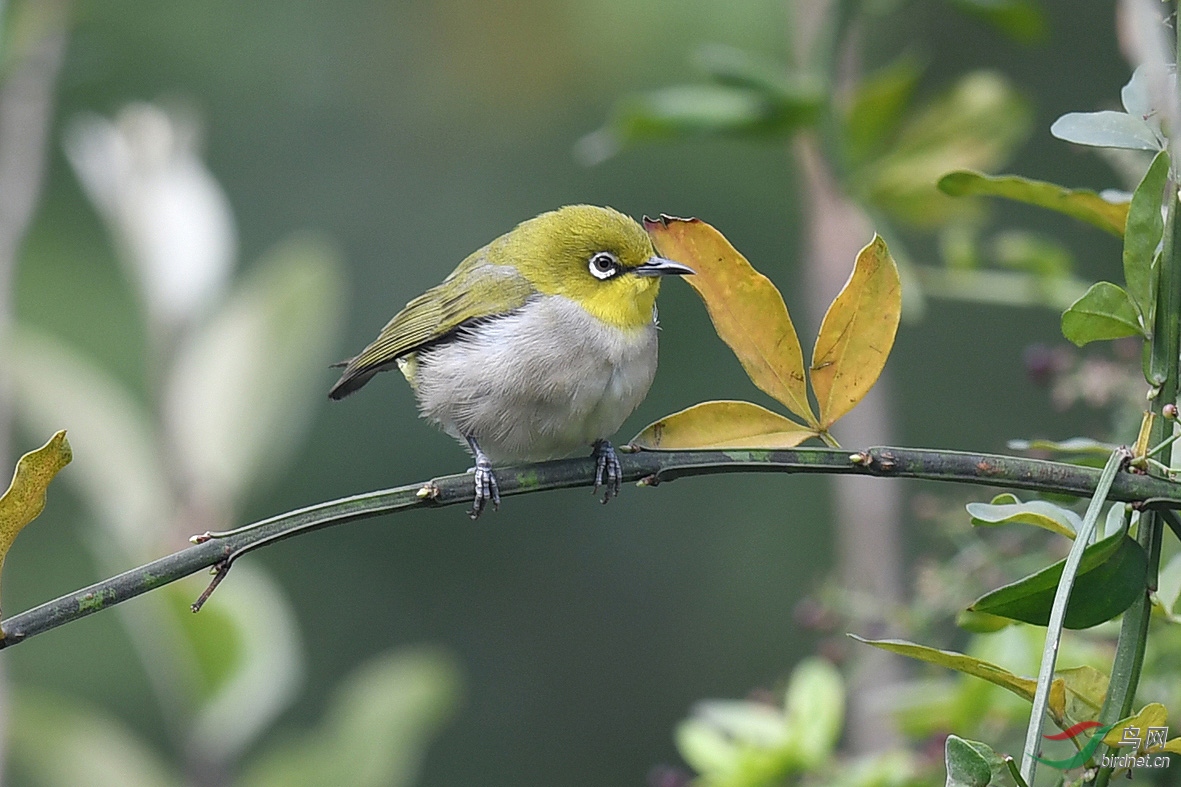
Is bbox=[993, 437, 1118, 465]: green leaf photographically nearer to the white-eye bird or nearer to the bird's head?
Result: the white-eye bird

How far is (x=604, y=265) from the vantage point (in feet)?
8.29

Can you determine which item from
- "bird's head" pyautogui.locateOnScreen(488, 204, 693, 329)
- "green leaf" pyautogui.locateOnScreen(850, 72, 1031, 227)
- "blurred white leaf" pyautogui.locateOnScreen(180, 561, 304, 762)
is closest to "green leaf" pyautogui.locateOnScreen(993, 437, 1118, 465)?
"green leaf" pyautogui.locateOnScreen(850, 72, 1031, 227)

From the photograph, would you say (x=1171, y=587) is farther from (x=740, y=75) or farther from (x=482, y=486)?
(x=740, y=75)

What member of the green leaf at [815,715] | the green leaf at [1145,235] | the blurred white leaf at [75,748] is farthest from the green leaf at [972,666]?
the blurred white leaf at [75,748]

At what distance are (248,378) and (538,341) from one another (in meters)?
1.03

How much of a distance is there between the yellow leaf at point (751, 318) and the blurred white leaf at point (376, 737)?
209cm

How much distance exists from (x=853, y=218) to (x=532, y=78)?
175 inches

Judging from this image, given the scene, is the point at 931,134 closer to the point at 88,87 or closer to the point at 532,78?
the point at 532,78

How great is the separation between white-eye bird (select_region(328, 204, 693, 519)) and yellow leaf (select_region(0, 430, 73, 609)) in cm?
127

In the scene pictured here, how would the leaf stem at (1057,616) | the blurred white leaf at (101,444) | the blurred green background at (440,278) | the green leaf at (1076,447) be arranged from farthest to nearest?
the blurred green background at (440,278)
the blurred white leaf at (101,444)
the green leaf at (1076,447)
the leaf stem at (1057,616)

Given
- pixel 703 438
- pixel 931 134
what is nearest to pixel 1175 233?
pixel 703 438

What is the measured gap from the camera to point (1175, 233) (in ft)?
3.19

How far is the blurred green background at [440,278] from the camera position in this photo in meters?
6.17

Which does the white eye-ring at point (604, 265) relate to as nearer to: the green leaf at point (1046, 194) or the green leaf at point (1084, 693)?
the green leaf at point (1046, 194)
